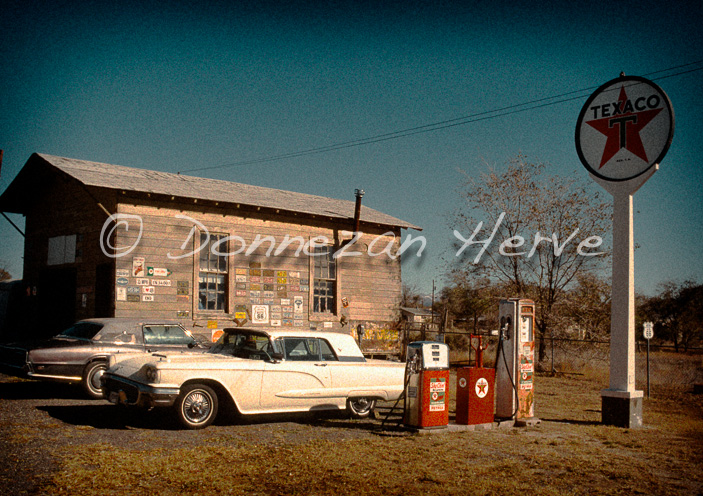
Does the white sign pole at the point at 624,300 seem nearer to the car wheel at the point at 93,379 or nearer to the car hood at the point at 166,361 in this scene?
the car hood at the point at 166,361

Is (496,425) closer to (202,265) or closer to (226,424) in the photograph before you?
(226,424)

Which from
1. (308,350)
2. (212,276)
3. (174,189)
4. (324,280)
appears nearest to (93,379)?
(308,350)

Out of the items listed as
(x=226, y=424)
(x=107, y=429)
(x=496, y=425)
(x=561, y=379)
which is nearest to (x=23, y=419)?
(x=107, y=429)

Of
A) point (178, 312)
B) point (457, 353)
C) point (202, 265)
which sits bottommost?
point (457, 353)

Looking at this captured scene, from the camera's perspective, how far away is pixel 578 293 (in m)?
23.5

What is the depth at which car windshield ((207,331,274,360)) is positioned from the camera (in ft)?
31.6

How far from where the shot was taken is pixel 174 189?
1709 centimetres

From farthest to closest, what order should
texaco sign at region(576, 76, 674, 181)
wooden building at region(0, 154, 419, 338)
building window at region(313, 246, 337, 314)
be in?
building window at region(313, 246, 337, 314) < wooden building at region(0, 154, 419, 338) < texaco sign at region(576, 76, 674, 181)

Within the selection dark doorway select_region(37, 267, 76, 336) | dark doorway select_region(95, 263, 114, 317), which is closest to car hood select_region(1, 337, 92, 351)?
dark doorway select_region(95, 263, 114, 317)

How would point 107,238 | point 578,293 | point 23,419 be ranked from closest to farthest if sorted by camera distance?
point 23,419 < point 107,238 < point 578,293

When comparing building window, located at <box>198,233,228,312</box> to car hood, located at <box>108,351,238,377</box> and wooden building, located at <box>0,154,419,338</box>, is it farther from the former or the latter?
car hood, located at <box>108,351,238,377</box>

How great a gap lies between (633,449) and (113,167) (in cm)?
1574

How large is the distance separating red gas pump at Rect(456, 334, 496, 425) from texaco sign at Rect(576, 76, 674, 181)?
431cm

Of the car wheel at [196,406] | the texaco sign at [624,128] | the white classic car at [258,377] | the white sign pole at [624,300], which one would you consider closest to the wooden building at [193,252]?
the white classic car at [258,377]
